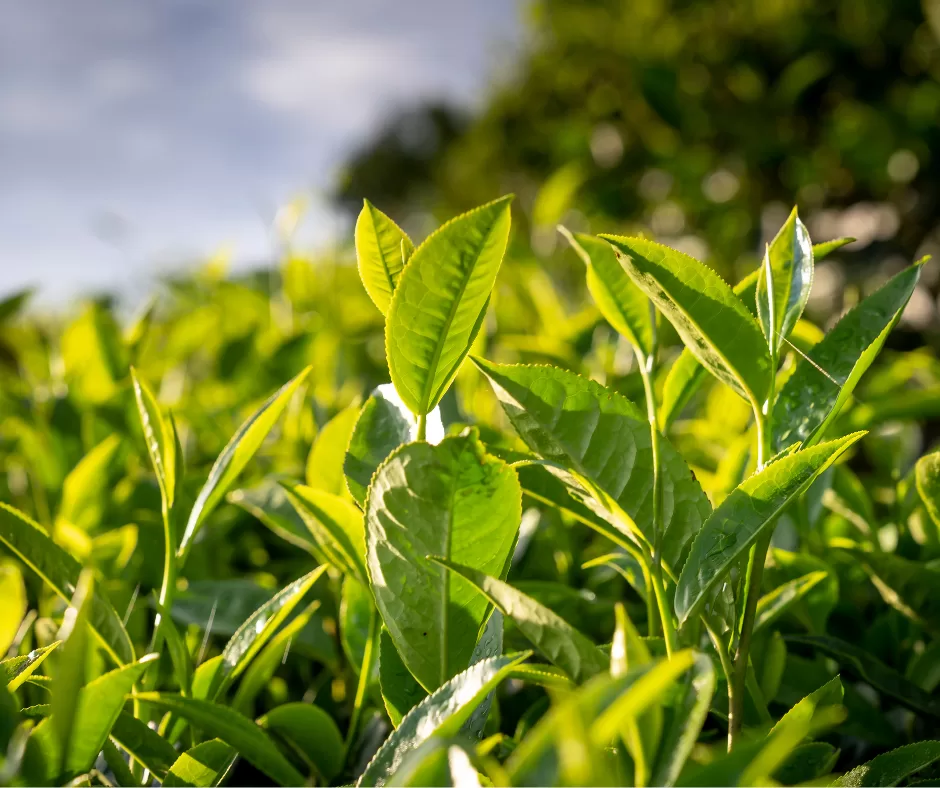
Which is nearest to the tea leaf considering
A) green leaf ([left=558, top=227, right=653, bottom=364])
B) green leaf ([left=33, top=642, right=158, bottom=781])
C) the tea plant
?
the tea plant

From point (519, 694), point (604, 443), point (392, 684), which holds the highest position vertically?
point (604, 443)

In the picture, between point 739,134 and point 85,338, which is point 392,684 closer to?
point 85,338

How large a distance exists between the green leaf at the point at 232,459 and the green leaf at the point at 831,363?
364 millimetres

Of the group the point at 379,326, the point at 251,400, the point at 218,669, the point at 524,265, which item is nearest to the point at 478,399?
the point at 251,400

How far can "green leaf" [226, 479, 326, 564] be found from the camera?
77cm

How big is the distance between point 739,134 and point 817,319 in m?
0.91

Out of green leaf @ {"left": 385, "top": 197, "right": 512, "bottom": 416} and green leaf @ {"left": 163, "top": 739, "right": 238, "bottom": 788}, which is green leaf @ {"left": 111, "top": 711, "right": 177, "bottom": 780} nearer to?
green leaf @ {"left": 163, "top": 739, "right": 238, "bottom": 788}

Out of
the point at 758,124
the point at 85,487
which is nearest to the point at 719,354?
the point at 85,487

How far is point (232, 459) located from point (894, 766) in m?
0.51

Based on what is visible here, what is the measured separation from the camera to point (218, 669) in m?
0.62

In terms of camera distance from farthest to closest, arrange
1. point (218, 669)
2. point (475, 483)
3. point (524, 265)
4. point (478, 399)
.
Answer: point (524, 265), point (478, 399), point (218, 669), point (475, 483)

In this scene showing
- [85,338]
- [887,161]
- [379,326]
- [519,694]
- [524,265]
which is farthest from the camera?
[887,161]

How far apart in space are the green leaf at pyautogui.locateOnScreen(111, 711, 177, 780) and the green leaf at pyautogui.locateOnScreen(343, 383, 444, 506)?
0.21 meters

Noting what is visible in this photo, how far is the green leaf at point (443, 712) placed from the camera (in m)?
0.42
